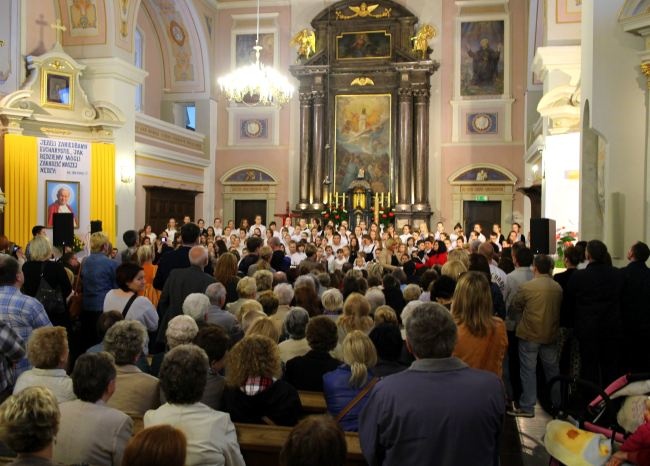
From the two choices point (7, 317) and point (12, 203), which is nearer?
point (7, 317)

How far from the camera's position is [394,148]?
20.4 m

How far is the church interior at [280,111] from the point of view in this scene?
49.2 feet

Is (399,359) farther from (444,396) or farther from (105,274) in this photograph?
(105,274)

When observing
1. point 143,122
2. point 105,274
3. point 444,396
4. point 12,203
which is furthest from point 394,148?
point 444,396

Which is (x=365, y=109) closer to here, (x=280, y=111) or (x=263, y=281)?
(x=280, y=111)

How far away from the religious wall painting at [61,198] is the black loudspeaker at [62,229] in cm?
542

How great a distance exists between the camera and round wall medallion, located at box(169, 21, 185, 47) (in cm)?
2086

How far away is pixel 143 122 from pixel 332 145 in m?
6.14

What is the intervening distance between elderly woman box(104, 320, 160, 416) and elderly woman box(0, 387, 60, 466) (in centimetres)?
113

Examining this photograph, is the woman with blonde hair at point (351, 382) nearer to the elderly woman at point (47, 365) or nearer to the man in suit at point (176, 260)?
the elderly woman at point (47, 365)

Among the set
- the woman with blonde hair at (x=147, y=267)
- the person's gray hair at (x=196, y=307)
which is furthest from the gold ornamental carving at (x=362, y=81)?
the person's gray hair at (x=196, y=307)

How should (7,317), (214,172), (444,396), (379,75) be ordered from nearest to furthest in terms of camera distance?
(444,396), (7,317), (379,75), (214,172)

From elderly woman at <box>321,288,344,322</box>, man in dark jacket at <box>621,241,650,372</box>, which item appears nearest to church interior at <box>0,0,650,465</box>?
man in dark jacket at <box>621,241,650,372</box>

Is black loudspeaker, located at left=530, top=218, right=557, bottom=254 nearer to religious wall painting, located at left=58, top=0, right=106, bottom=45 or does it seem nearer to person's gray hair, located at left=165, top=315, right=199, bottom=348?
person's gray hair, located at left=165, top=315, right=199, bottom=348
